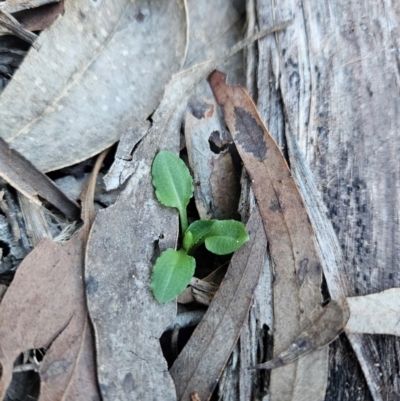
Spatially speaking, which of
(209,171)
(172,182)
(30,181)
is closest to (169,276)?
(172,182)

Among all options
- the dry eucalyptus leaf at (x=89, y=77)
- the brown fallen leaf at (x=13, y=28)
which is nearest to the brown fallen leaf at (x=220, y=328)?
the dry eucalyptus leaf at (x=89, y=77)

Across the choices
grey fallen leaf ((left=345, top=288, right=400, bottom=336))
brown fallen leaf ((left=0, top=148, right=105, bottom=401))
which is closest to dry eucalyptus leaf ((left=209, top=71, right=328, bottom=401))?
grey fallen leaf ((left=345, top=288, right=400, bottom=336))

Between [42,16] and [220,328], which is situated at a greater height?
[42,16]

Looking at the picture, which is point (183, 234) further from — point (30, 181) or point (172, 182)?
point (30, 181)

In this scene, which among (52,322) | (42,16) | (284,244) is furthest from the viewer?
(42,16)

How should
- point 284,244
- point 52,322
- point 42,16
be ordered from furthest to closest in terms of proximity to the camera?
1. point 42,16
2. point 284,244
3. point 52,322

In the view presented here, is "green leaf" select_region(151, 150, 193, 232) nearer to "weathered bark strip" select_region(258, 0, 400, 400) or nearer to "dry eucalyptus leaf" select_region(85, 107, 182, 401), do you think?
"dry eucalyptus leaf" select_region(85, 107, 182, 401)

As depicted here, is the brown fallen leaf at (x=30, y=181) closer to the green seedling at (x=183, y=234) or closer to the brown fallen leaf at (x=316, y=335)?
the green seedling at (x=183, y=234)

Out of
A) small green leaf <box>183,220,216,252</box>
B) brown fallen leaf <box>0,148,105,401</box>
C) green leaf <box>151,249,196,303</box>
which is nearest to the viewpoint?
brown fallen leaf <box>0,148,105,401</box>
